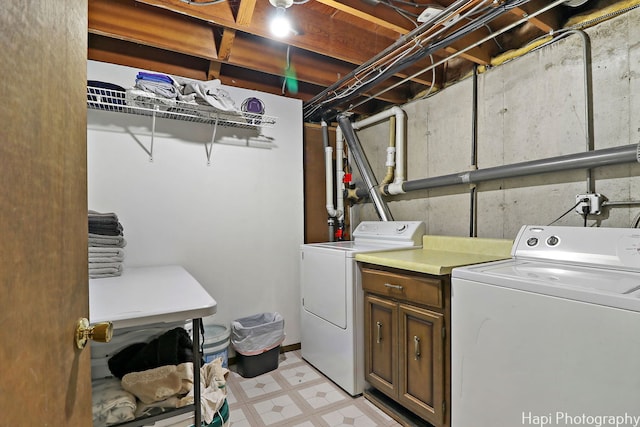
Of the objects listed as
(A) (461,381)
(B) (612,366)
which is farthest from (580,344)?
(A) (461,381)

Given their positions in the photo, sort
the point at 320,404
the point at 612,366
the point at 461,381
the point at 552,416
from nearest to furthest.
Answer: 1. the point at 612,366
2. the point at 552,416
3. the point at 461,381
4. the point at 320,404

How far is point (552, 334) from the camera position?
3.49 ft

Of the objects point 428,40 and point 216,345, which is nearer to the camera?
point 428,40

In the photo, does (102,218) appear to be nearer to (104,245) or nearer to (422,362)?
(104,245)

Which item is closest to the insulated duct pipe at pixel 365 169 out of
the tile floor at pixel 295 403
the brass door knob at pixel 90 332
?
the tile floor at pixel 295 403

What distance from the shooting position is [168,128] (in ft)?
7.30

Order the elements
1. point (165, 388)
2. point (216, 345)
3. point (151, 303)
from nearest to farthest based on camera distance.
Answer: point (151, 303) < point (165, 388) < point (216, 345)

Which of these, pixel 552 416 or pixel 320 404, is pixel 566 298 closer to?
pixel 552 416

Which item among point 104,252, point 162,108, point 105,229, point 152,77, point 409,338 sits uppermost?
point 152,77

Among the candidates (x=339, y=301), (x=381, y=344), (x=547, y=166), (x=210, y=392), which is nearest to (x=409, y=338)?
(x=381, y=344)

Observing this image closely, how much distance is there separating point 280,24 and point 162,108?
974mm

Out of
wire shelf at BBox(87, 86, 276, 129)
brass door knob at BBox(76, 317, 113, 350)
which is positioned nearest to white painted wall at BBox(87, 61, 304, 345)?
wire shelf at BBox(87, 86, 276, 129)

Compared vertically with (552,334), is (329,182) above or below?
above

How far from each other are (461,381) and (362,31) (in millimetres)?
2146
